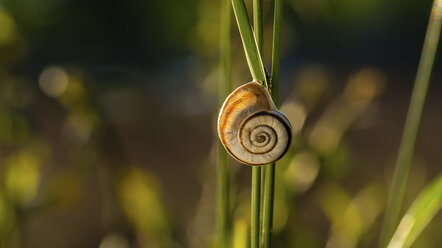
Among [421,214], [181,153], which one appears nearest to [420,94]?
[421,214]

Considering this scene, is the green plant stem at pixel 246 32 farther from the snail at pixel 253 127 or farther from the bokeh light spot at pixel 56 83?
the bokeh light spot at pixel 56 83

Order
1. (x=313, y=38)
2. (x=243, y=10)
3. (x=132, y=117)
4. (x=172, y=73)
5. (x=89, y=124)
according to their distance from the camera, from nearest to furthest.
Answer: (x=243, y=10) → (x=89, y=124) → (x=132, y=117) → (x=172, y=73) → (x=313, y=38)

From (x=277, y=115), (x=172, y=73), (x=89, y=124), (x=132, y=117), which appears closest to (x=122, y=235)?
(x=89, y=124)

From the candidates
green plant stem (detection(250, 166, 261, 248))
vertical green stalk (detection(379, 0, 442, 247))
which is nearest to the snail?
green plant stem (detection(250, 166, 261, 248))

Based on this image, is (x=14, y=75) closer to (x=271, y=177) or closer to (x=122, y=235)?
(x=122, y=235)

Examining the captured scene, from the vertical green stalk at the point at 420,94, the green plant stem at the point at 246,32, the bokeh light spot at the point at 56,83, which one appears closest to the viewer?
the green plant stem at the point at 246,32

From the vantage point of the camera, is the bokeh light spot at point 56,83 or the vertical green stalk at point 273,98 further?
the bokeh light spot at point 56,83

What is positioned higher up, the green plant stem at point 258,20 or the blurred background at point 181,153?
the green plant stem at point 258,20

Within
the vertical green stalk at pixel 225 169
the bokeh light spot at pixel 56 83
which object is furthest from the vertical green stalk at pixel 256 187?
the bokeh light spot at pixel 56 83

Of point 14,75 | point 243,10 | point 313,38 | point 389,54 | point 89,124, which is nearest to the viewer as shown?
point 243,10
